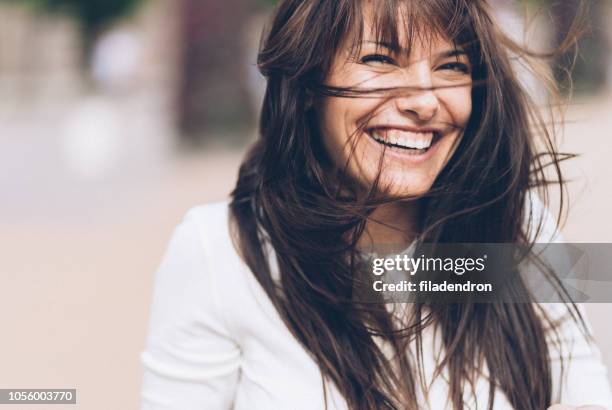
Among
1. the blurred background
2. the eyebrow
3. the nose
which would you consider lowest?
the blurred background

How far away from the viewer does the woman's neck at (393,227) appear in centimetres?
154

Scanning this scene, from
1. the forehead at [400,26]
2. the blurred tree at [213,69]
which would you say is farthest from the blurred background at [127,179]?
the forehead at [400,26]

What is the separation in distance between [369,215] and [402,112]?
0.74ft

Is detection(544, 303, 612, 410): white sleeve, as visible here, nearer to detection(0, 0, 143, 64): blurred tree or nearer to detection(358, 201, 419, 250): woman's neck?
detection(358, 201, 419, 250): woman's neck

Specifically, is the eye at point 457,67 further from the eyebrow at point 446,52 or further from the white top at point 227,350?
the white top at point 227,350

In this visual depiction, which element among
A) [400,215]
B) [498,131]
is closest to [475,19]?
[498,131]

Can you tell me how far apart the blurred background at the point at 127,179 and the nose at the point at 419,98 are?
29cm

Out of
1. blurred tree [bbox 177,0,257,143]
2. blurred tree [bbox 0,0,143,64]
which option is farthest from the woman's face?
blurred tree [bbox 0,0,143,64]

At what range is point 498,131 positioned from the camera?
149 centimetres

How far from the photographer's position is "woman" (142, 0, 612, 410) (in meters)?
1.37

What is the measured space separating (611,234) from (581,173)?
0.16 m

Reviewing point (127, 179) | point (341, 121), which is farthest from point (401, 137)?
point (127, 179)

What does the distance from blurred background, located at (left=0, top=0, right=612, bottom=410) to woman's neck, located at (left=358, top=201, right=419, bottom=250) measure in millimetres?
342

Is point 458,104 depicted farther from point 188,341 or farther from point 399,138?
point 188,341
